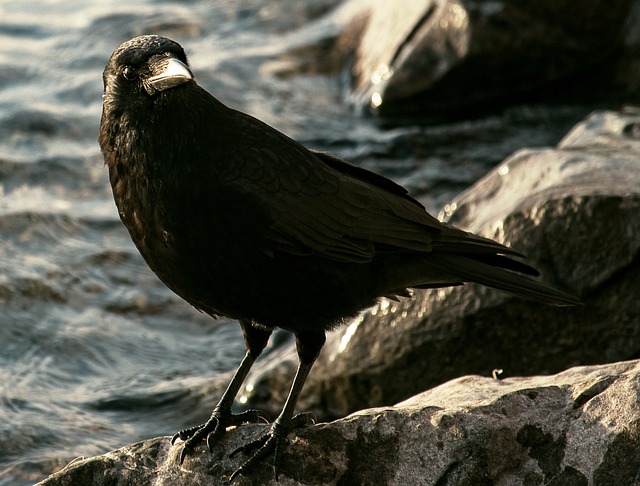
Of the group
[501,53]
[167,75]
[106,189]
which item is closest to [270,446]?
[167,75]

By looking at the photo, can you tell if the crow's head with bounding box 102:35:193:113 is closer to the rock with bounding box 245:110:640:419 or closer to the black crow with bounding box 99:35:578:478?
the black crow with bounding box 99:35:578:478

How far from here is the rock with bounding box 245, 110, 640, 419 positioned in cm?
621

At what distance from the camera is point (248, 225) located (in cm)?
484

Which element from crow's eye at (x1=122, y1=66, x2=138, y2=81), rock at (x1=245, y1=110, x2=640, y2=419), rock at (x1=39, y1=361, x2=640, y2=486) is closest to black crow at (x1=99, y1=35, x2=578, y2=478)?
crow's eye at (x1=122, y1=66, x2=138, y2=81)

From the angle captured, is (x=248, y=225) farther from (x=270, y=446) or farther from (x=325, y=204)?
(x=270, y=446)

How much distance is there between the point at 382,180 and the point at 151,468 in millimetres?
1834

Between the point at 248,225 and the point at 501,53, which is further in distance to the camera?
the point at 501,53

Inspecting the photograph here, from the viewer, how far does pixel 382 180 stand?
5.57 m

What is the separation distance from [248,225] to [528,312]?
220 cm

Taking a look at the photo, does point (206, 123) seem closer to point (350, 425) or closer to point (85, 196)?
point (350, 425)

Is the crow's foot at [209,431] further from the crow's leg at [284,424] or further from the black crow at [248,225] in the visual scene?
the crow's leg at [284,424]

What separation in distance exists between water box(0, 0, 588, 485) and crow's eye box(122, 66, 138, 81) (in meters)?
2.95

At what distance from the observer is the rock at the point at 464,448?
14.1ft

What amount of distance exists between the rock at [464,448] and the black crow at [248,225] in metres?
0.16
